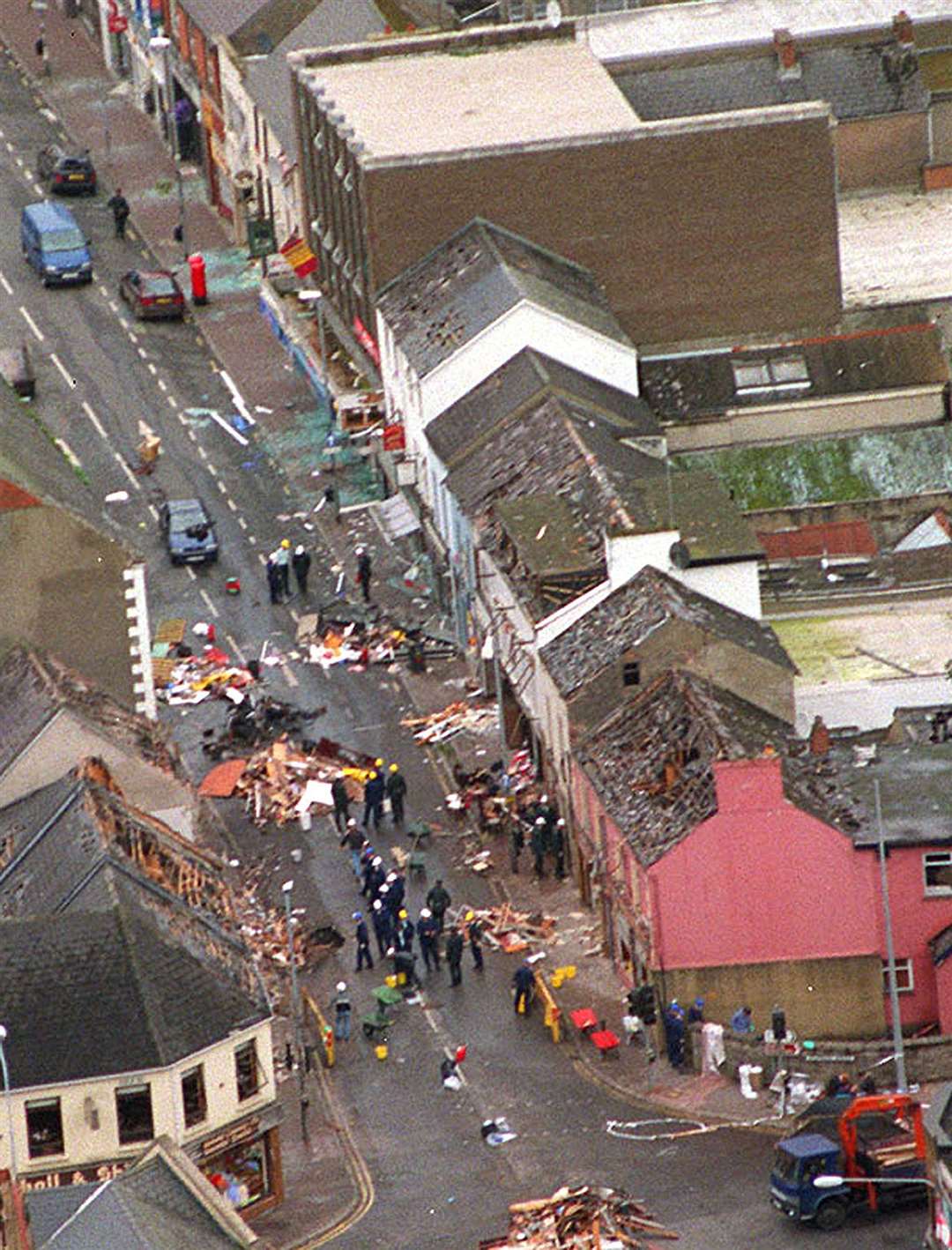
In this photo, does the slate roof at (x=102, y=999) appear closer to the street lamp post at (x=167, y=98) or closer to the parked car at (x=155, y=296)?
the parked car at (x=155, y=296)

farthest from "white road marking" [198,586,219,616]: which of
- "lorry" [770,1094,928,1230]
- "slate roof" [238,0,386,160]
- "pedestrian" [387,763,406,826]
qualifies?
"lorry" [770,1094,928,1230]

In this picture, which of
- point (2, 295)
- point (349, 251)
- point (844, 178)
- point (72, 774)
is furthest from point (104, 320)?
point (72, 774)

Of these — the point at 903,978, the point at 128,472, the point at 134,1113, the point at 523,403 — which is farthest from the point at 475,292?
the point at 134,1113

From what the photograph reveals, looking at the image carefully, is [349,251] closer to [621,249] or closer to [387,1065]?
[621,249]

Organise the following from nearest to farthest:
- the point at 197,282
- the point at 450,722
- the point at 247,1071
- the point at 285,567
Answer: the point at 247,1071 → the point at 450,722 → the point at 285,567 → the point at 197,282

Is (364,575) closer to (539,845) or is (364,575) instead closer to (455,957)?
(539,845)

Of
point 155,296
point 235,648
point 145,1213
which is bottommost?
point 145,1213
